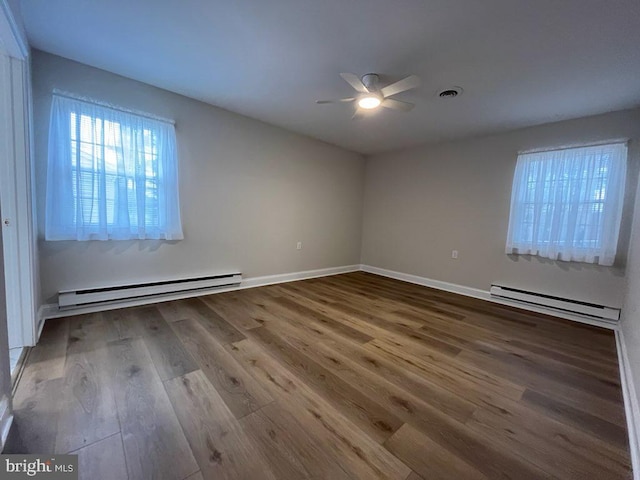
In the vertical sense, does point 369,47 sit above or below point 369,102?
above

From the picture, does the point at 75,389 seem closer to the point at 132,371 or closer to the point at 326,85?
the point at 132,371

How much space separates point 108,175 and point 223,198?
1.16 metres

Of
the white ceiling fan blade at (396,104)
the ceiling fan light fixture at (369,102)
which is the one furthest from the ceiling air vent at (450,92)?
the ceiling fan light fixture at (369,102)

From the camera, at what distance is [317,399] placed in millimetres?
1456

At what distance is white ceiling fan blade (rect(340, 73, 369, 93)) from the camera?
1897mm

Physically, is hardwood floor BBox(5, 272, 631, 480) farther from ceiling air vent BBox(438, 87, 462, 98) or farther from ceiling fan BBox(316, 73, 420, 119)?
ceiling air vent BBox(438, 87, 462, 98)

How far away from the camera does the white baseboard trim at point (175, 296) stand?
233 cm

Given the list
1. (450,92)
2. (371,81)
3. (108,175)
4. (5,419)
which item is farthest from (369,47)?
(5,419)

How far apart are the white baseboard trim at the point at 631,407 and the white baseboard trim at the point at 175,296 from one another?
3.45 meters

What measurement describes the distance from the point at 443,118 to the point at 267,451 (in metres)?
3.53

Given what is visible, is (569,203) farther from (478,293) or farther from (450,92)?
(450,92)

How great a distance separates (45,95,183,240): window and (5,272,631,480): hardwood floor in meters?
0.87

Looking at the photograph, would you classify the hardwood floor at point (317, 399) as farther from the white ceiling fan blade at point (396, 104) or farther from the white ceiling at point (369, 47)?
the white ceiling at point (369, 47)

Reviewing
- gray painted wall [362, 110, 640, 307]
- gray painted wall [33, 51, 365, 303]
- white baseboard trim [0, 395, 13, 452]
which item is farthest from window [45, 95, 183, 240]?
gray painted wall [362, 110, 640, 307]
